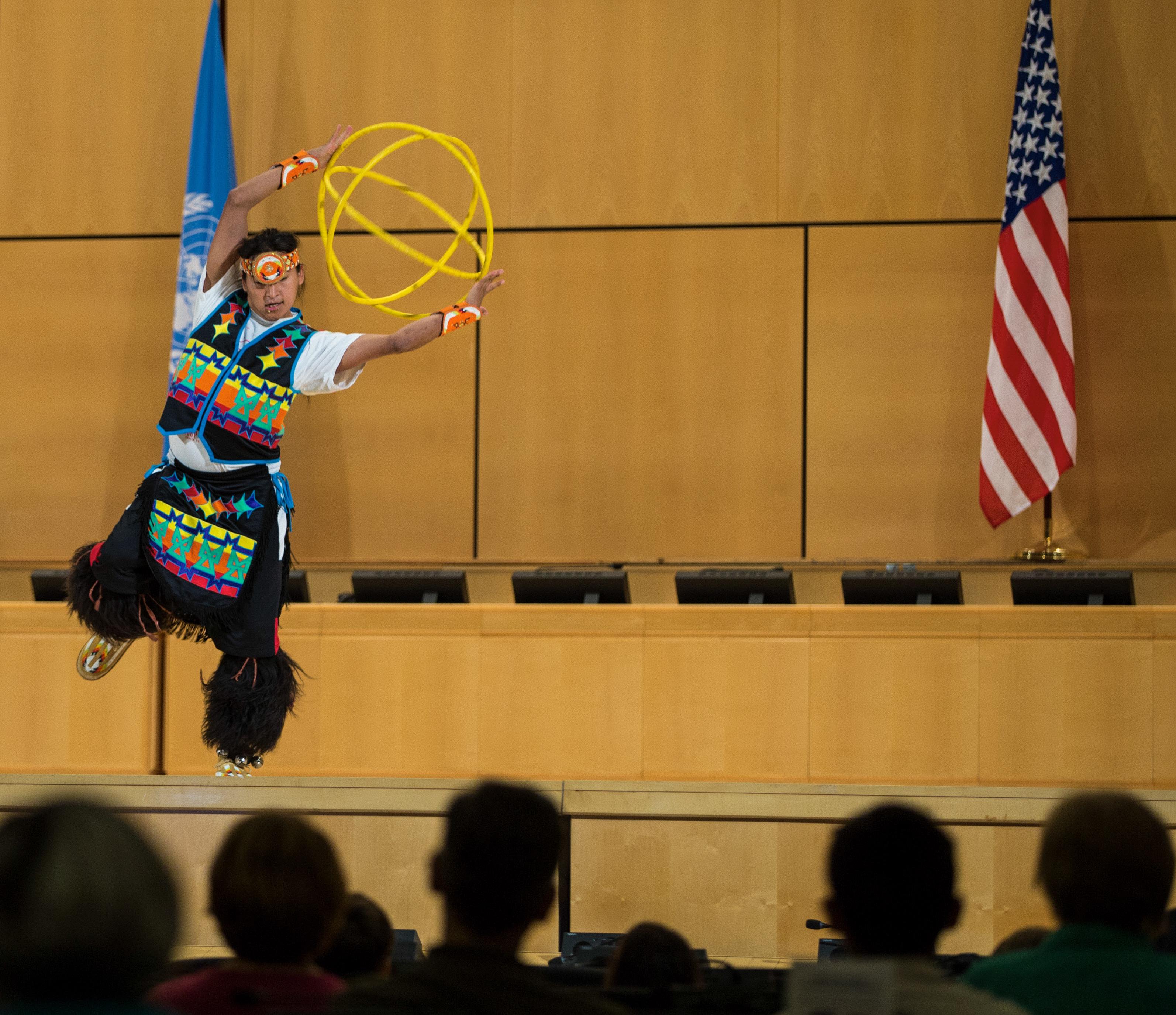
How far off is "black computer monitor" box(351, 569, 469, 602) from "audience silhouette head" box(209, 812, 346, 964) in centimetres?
374

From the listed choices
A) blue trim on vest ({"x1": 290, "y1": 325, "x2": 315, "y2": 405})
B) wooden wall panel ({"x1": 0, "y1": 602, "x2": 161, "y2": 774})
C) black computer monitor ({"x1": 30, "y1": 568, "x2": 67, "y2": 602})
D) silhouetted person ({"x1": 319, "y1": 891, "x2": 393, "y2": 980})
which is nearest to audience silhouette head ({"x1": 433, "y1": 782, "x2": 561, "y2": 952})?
silhouetted person ({"x1": 319, "y1": 891, "x2": 393, "y2": 980})

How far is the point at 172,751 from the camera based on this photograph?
5262mm

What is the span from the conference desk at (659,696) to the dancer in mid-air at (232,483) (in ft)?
3.90

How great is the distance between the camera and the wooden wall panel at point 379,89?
6.79 m

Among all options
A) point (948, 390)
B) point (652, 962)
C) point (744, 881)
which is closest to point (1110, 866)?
point (652, 962)

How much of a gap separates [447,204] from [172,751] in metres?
2.97

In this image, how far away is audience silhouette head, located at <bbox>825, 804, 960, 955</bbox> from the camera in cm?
165

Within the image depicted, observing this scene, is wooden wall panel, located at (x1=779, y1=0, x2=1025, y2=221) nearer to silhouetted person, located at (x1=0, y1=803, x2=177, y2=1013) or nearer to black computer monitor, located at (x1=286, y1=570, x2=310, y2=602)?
black computer monitor, located at (x1=286, y1=570, x2=310, y2=602)

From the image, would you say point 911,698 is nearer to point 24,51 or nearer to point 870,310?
point 870,310

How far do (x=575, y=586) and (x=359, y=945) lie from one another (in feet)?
11.0

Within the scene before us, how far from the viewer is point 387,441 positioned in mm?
6832

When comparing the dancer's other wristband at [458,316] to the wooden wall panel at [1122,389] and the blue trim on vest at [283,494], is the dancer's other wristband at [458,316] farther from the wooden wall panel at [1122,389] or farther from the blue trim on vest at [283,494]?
the wooden wall panel at [1122,389]

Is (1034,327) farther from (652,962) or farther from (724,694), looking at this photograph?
(652,962)

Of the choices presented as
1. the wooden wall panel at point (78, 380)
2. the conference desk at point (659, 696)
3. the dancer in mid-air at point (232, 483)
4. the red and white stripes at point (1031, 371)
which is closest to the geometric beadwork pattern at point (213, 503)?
the dancer in mid-air at point (232, 483)
